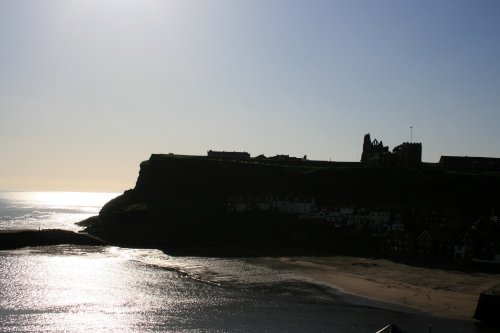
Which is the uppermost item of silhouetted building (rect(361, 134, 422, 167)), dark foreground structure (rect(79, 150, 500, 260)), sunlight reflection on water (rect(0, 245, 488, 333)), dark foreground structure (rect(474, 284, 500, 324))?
silhouetted building (rect(361, 134, 422, 167))

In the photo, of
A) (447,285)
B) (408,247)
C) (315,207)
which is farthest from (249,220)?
(447,285)

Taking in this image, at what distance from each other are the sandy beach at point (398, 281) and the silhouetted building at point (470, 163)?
8702 centimetres

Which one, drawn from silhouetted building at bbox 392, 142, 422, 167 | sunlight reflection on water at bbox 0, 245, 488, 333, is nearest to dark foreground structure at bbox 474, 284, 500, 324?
sunlight reflection on water at bbox 0, 245, 488, 333

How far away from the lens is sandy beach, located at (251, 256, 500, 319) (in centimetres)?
5503

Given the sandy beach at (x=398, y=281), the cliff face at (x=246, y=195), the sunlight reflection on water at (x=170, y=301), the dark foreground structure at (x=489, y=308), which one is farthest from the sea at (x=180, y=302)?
the cliff face at (x=246, y=195)

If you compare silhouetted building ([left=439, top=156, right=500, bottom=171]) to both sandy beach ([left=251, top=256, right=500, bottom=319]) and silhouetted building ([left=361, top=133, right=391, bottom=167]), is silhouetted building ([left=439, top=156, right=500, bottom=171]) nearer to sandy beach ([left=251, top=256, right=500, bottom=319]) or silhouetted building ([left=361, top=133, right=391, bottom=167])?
silhouetted building ([left=361, top=133, right=391, bottom=167])

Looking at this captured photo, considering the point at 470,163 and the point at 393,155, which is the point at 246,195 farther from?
the point at 470,163

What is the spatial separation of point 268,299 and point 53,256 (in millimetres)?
44677

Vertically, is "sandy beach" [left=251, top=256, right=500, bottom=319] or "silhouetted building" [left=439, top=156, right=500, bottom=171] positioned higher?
"silhouetted building" [left=439, top=156, right=500, bottom=171]

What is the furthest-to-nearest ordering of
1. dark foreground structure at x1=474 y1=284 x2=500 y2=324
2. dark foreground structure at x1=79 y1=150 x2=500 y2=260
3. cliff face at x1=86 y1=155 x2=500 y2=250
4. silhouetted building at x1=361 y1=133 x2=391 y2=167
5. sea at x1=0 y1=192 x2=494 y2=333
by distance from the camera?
silhouetted building at x1=361 y1=133 x2=391 y2=167
cliff face at x1=86 y1=155 x2=500 y2=250
dark foreground structure at x1=79 y1=150 x2=500 y2=260
dark foreground structure at x1=474 y1=284 x2=500 y2=324
sea at x1=0 y1=192 x2=494 y2=333

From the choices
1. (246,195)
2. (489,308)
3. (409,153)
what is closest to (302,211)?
(246,195)

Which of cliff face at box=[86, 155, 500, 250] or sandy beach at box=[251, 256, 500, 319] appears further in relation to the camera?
→ cliff face at box=[86, 155, 500, 250]

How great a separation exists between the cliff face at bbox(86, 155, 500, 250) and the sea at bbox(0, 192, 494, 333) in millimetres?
25641

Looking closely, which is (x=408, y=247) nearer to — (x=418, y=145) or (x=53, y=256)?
(x=53, y=256)
